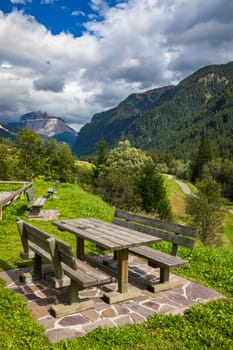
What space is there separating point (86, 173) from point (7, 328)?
49118 millimetres

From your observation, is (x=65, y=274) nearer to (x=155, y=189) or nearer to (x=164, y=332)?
(x=164, y=332)

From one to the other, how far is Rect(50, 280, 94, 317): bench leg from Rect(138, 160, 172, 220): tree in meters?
25.5

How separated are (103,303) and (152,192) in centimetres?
2585

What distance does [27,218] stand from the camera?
1069cm

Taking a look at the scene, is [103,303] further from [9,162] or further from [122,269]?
[9,162]

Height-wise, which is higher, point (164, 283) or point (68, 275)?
point (68, 275)

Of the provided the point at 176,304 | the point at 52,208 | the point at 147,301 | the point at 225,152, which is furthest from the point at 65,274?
the point at 225,152

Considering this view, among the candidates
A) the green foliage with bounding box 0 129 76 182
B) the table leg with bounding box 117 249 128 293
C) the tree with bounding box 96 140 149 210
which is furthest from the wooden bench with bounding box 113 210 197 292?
the green foliage with bounding box 0 129 76 182

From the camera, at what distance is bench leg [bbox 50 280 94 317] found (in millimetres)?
4176

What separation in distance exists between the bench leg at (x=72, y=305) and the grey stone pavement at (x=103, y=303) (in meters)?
0.06

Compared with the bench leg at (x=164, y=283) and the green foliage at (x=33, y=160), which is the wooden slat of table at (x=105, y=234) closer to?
the bench leg at (x=164, y=283)

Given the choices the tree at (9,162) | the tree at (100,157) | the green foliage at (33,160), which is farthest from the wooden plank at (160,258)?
the tree at (100,157)

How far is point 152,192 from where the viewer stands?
30219 millimetres

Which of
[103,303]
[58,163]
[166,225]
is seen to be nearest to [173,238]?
[166,225]
